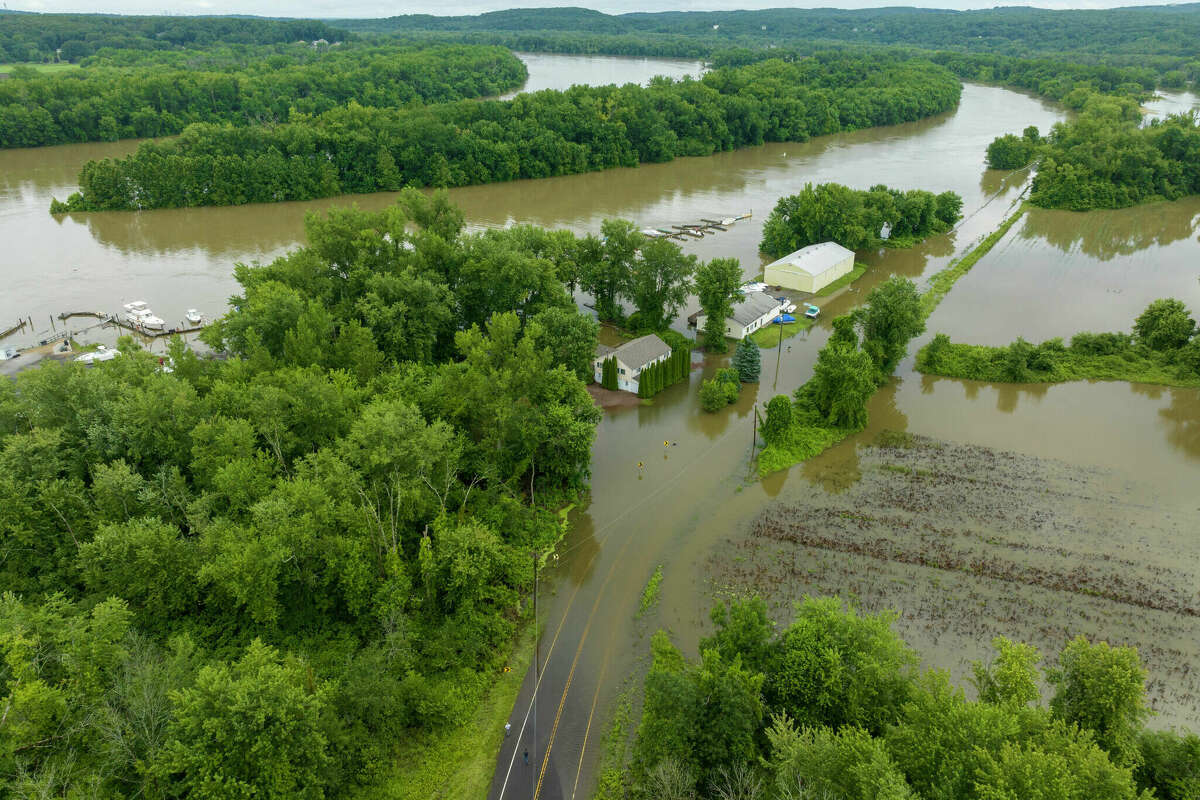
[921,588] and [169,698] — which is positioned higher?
[169,698]

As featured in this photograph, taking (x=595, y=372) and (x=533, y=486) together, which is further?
(x=595, y=372)

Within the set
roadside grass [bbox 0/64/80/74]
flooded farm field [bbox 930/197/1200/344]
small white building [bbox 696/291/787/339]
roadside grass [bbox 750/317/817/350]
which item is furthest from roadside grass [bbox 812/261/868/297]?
roadside grass [bbox 0/64/80/74]

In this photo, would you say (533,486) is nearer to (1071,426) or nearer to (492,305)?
(492,305)

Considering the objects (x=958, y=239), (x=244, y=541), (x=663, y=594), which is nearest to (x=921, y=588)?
(x=663, y=594)

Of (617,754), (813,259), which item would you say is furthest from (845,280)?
(617,754)

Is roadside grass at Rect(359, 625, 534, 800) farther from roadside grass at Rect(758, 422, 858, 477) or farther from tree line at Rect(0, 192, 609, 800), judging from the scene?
roadside grass at Rect(758, 422, 858, 477)

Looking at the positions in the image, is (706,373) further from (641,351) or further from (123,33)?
(123,33)
